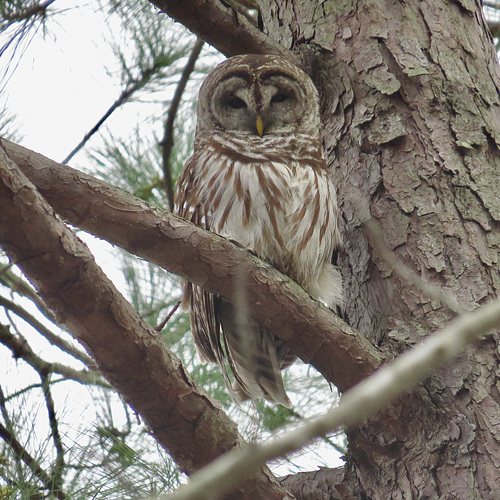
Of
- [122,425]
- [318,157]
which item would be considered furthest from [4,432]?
[318,157]

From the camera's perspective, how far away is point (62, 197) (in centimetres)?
175

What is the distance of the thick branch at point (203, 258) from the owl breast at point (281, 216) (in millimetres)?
641

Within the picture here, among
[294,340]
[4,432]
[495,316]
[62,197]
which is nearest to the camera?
[495,316]

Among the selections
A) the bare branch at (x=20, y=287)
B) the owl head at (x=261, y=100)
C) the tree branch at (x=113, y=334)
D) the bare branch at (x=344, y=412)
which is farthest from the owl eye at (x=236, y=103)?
the bare branch at (x=344, y=412)

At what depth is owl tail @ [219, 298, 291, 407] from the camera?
8.94ft

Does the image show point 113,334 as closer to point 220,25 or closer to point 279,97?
point 220,25

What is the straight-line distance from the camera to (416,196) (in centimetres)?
238

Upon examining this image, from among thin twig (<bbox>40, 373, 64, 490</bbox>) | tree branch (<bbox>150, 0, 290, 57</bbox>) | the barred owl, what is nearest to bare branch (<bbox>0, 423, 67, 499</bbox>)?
thin twig (<bbox>40, 373, 64, 490</bbox>)

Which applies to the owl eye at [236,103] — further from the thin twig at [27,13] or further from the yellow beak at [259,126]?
the thin twig at [27,13]

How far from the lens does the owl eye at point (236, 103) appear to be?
3.26 meters

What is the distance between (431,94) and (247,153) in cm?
82

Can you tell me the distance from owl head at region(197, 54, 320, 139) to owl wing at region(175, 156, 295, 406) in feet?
1.34

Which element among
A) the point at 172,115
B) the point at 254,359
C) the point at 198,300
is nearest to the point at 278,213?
the point at 198,300

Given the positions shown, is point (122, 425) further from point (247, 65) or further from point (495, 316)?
point (495, 316)
